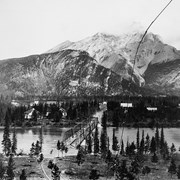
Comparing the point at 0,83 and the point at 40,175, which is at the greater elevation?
the point at 0,83

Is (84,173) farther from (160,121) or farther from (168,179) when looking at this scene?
(160,121)

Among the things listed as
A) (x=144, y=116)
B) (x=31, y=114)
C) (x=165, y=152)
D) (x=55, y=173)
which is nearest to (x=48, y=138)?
(x=165, y=152)

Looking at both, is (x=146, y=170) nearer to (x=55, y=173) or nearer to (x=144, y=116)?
(x=55, y=173)

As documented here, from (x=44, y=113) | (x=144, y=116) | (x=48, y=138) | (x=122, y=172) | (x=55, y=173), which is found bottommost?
(x=48, y=138)

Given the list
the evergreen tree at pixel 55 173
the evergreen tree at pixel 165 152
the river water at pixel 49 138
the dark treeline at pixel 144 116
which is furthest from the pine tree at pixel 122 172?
the dark treeline at pixel 144 116

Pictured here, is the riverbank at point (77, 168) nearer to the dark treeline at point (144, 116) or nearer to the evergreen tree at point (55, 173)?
the evergreen tree at point (55, 173)

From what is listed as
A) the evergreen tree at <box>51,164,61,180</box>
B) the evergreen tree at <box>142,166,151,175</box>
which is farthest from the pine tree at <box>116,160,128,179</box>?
the evergreen tree at <box>51,164,61,180</box>

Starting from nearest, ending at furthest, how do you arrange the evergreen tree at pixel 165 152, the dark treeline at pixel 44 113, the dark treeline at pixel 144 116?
the evergreen tree at pixel 165 152
the dark treeline at pixel 144 116
the dark treeline at pixel 44 113

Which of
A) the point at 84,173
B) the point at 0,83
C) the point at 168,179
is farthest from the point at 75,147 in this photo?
the point at 0,83

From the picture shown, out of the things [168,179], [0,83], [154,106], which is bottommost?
[168,179]

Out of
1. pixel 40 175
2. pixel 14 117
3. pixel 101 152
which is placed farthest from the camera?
pixel 14 117

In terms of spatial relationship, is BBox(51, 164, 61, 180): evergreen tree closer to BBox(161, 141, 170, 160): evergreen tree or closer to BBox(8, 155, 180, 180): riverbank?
BBox(8, 155, 180, 180): riverbank
